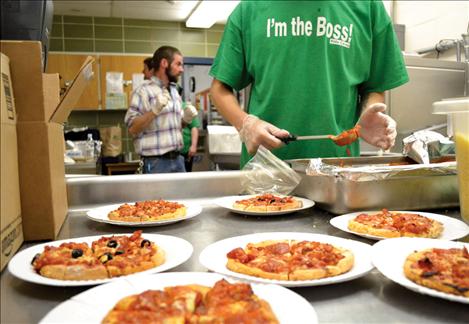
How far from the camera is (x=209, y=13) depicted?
6.50 meters

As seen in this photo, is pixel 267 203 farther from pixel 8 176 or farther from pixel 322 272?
pixel 8 176

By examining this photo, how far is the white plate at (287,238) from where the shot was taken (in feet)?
2.46

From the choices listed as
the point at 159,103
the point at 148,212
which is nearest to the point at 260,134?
the point at 148,212

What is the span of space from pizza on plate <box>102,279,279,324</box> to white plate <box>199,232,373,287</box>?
0.34 feet

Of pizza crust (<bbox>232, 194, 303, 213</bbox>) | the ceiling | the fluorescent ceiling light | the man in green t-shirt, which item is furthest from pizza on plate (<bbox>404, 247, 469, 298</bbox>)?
the ceiling

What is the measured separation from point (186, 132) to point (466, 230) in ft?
14.1

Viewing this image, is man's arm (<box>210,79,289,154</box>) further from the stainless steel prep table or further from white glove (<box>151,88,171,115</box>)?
white glove (<box>151,88,171,115</box>)

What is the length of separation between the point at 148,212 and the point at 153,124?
274 centimetres

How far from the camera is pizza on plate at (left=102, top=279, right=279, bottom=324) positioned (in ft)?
1.97

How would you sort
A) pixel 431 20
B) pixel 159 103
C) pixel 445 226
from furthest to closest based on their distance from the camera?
1. pixel 159 103
2. pixel 431 20
3. pixel 445 226

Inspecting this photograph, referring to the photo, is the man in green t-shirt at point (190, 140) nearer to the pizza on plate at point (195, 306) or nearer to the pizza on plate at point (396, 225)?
the pizza on plate at point (396, 225)

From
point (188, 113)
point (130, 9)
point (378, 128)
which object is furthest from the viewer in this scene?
point (130, 9)

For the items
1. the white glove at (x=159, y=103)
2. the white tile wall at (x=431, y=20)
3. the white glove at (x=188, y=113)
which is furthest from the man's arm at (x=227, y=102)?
the white glove at (x=188, y=113)

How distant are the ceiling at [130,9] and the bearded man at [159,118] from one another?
90.7 inches
